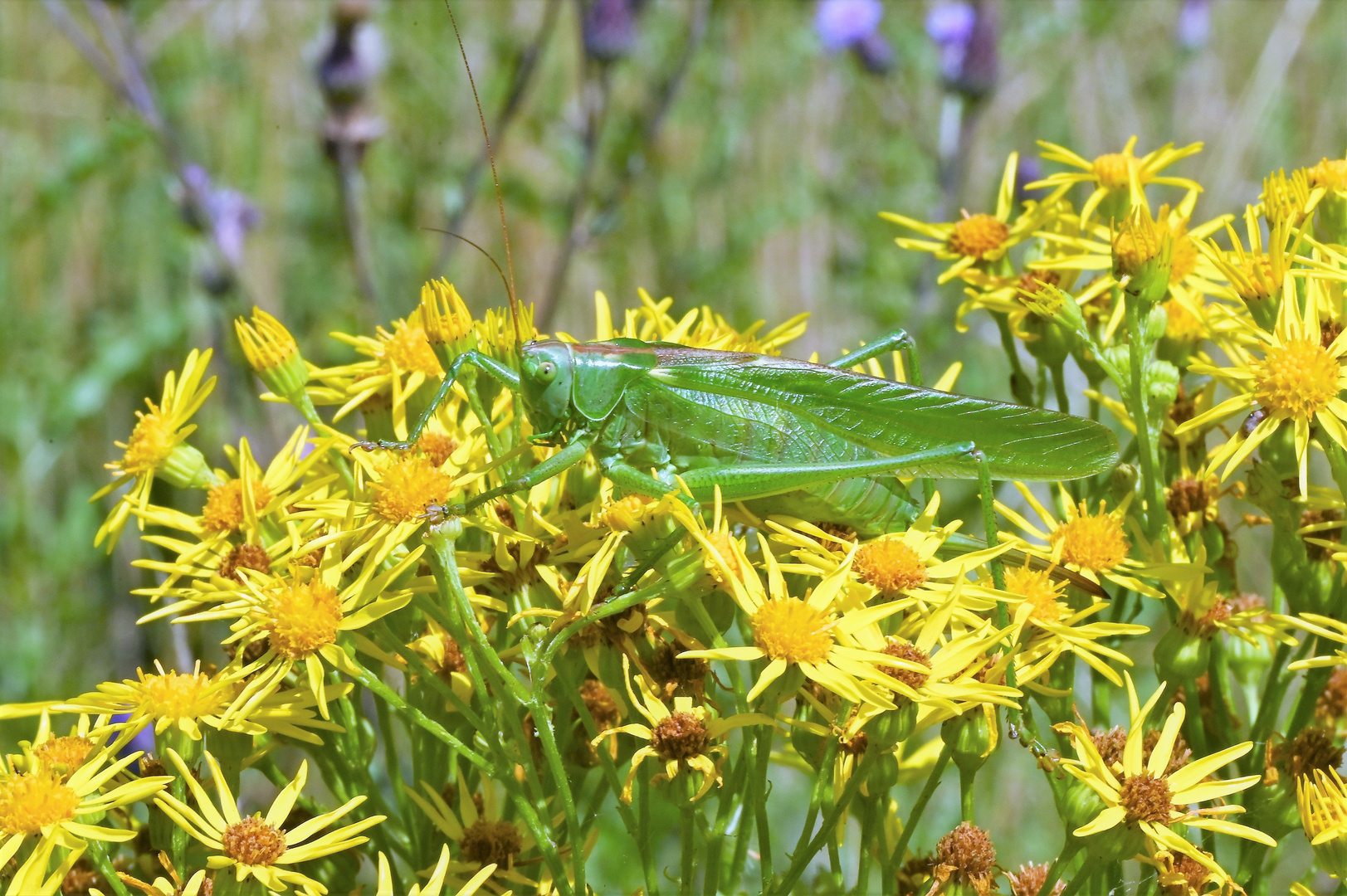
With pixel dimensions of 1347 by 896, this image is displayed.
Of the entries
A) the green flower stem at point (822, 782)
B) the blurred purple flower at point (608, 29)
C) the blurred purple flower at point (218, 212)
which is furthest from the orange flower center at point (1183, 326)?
the blurred purple flower at point (218, 212)

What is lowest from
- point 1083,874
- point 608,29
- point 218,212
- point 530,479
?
point 1083,874

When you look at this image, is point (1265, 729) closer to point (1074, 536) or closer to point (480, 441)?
point (1074, 536)

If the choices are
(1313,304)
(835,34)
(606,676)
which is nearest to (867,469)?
(606,676)

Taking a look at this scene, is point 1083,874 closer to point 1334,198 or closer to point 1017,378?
point 1017,378

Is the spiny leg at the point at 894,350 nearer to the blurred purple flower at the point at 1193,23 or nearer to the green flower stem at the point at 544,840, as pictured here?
the green flower stem at the point at 544,840

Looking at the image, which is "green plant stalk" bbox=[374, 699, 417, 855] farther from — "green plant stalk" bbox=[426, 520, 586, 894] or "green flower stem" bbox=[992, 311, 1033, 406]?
"green flower stem" bbox=[992, 311, 1033, 406]

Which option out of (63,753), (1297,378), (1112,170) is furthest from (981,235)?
(63,753)
